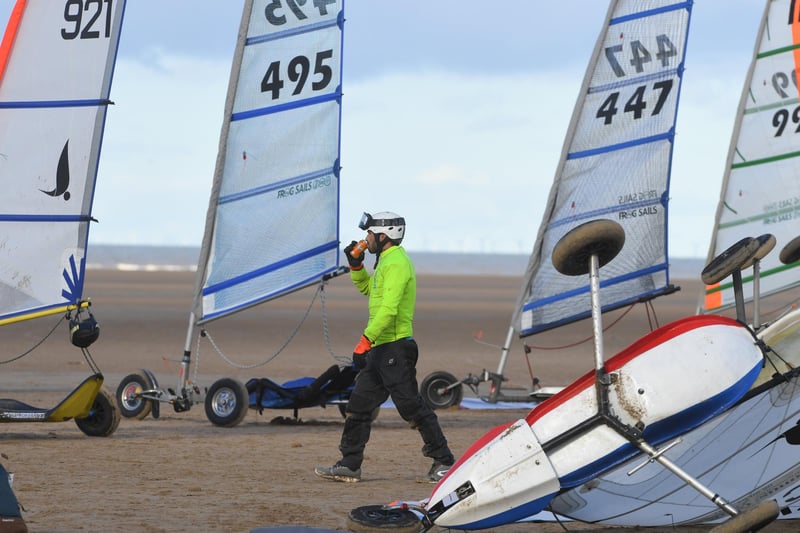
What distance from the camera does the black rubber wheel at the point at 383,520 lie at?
6.57 metres

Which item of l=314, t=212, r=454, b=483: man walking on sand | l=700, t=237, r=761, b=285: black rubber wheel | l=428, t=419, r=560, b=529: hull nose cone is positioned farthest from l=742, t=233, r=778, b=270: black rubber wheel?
l=314, t=212, r=454, b=483: man walking on sand

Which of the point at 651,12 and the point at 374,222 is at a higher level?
the point at 651,12

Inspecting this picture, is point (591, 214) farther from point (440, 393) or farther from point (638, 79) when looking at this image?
point (440, 393)

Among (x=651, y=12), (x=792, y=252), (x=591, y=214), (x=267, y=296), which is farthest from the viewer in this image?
(x=651, y=12)

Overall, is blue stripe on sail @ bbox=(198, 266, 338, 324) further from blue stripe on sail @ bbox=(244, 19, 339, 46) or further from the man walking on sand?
the man walking on sand

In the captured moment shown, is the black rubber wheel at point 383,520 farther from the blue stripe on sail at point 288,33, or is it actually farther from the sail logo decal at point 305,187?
the blue stripe on sail at point 288,33

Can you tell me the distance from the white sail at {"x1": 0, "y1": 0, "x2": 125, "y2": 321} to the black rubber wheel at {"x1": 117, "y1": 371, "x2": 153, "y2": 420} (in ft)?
4.75

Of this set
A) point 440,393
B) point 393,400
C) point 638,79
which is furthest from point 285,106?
point 393,400

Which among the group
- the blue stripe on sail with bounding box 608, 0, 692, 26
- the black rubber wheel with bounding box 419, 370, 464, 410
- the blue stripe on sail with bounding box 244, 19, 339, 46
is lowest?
the black rubber wheel with bounding box 419, 370, 464, 410

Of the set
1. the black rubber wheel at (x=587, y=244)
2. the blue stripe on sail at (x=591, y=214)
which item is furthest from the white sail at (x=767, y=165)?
the black rubber wheel at (x=587, y=244)

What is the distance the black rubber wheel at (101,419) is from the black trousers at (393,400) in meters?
3.12

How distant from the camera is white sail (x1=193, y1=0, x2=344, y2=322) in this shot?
13.6m

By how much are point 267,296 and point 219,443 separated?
2875mm

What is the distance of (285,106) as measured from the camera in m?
13.8
